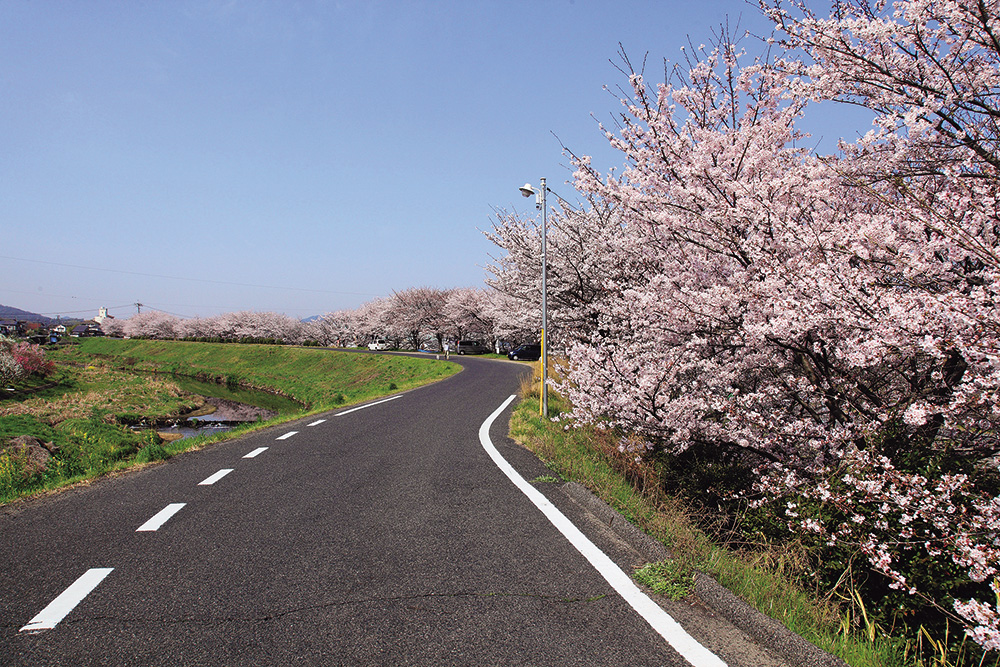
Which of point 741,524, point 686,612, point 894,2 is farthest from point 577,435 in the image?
point 894,2

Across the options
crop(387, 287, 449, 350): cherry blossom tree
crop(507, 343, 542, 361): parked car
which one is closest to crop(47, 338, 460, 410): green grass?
crop(507, 343, 542, 361): parked car

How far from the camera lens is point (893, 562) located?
3.96 meters

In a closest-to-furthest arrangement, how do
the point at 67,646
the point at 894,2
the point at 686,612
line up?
1. the point at 67,646
2. the point at 686,612
3. the point at 894,2

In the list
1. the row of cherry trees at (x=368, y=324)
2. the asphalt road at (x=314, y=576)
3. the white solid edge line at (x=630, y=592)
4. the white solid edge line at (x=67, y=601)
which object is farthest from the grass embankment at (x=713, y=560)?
the row of cherry trees at (x=368, y=324)

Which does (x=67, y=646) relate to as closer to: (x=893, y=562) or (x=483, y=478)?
(x=483, y=478)

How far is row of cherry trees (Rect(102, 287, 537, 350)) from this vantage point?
63.0 m

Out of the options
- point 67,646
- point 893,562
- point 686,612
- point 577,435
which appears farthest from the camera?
point 577,435

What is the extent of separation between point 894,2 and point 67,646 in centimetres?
760

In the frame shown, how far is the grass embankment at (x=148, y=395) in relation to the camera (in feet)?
29.5

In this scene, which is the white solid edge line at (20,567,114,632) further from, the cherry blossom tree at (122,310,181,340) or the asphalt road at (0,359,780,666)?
the cherry blossom tree at (122,310,181,340)

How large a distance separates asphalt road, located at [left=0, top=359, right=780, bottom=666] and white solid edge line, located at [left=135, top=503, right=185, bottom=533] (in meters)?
0.06

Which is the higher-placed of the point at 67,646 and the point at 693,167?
the point at 693,167

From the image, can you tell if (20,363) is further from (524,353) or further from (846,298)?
(846,298)

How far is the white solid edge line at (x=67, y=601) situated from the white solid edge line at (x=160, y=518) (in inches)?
35.9
